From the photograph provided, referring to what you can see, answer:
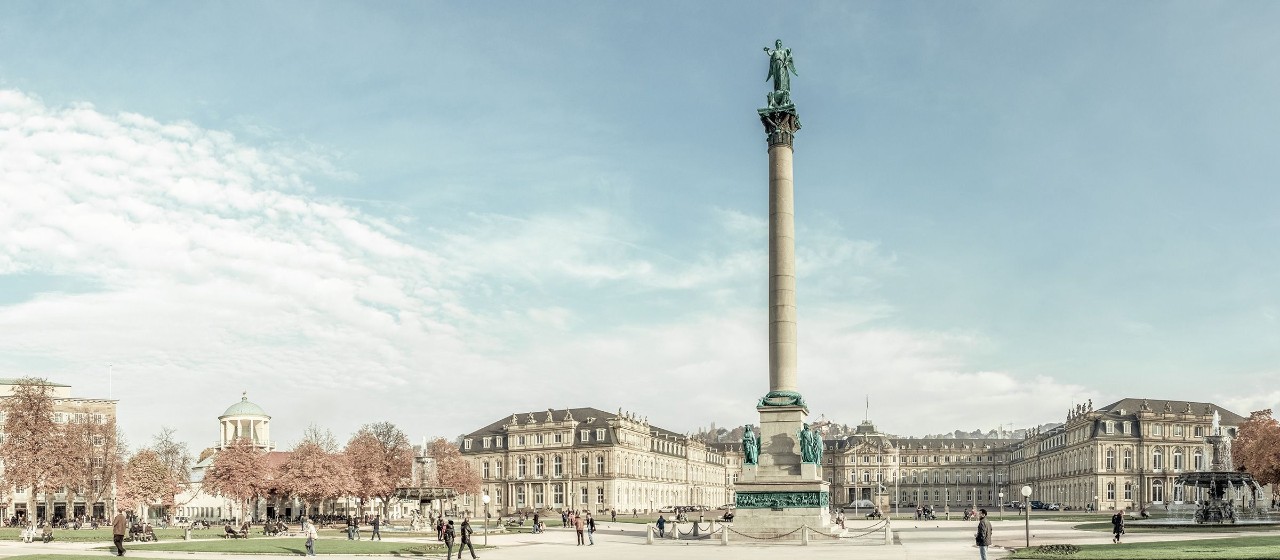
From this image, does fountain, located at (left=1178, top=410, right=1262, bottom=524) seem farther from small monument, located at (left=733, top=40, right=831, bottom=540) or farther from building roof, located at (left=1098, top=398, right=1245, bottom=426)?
building roof, located at (left=1098, top=398, right=1245, bottom=426)

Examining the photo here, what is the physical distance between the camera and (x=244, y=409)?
6211 inches

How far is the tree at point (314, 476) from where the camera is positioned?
9421cm

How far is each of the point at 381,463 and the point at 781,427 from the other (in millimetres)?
55181

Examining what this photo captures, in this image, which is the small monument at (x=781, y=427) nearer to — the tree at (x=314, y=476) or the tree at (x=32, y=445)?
the tree at (x=314, y=476)

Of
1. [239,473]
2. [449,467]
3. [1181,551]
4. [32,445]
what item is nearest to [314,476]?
[239,473]

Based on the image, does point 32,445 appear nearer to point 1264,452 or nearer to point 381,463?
point 381,463

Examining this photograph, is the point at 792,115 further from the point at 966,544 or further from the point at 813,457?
the point at 966,544

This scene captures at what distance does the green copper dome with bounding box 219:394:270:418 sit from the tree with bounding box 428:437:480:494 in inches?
1675

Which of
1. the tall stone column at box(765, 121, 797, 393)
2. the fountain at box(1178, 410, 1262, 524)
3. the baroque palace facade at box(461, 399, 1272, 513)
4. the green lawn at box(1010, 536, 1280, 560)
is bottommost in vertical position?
the baroque palace facade at box(461, 399, 1272, 513)

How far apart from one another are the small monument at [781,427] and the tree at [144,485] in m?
71.1

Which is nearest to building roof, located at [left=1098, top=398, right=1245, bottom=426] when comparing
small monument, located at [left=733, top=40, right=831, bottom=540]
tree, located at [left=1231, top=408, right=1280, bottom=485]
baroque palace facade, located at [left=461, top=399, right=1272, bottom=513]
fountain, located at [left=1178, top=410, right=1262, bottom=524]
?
baroque palace facade, located at [left=461, top=399, right=1272, bottom=513]

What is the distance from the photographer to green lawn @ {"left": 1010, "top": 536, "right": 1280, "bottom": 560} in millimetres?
38250

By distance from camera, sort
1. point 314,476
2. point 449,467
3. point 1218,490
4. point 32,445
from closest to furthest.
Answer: point 1218,490
point 32,445
point 314,476
point 449,467

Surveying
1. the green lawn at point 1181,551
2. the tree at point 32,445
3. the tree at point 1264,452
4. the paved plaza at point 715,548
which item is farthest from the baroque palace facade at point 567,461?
the green lawn at point 1181,551
